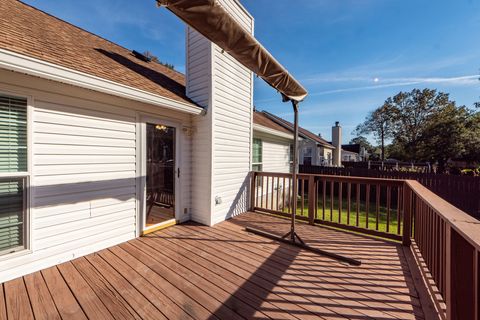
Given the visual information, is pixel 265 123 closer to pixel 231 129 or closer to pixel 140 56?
pixel 231 129

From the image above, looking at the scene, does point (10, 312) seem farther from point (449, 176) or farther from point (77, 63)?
Result: point (449, 176)

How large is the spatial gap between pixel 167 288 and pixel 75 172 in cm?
197

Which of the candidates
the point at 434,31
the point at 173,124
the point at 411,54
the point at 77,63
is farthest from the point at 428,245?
the point at 411,54

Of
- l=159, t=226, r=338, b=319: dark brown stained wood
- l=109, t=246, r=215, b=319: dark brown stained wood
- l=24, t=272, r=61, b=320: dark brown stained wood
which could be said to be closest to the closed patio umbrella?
l=159, t=226, r=338, b=319: dark brown stained wood

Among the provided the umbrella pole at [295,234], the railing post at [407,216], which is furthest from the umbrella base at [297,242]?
the railing post at [407,216]

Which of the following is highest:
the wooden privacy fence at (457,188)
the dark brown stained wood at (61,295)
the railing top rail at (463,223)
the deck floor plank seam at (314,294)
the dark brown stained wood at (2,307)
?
the railing top rail at (463,223)

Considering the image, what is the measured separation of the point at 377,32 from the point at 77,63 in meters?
8.90

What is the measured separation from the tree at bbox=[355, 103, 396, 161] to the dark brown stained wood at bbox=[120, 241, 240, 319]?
3167 cm

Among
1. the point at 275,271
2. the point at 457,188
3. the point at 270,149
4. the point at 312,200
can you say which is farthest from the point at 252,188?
the point at 457,188

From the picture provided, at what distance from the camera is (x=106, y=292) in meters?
2.09

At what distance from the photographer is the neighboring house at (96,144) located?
232 cm

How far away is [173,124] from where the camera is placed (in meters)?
3.97

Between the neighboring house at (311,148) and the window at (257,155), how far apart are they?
7031 millimetres

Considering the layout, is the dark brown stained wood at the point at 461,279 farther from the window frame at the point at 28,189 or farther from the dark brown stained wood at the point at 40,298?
the window frame at the point at 28,189
